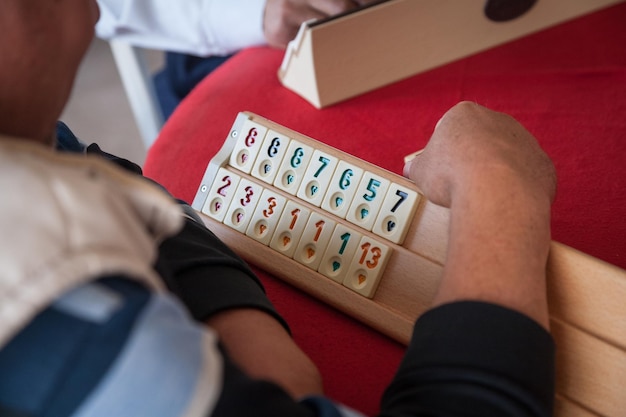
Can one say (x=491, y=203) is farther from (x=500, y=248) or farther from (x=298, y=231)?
(x=298, y=231)

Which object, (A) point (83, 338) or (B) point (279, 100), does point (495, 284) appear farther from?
(B) point (279, 100)

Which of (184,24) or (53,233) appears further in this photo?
(184,24)

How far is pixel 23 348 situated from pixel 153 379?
0.06 meters

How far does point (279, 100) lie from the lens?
2.43 ft

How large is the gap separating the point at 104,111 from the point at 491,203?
1.63m

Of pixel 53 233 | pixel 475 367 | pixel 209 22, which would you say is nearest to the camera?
pixel 53 233

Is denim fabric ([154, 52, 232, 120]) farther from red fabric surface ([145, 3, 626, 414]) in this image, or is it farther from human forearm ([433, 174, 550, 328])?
human forearm ([433, 174, 550, 328])

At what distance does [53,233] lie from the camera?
0.27 metres

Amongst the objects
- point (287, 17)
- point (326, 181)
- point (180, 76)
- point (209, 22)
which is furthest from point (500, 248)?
point (180, 76)

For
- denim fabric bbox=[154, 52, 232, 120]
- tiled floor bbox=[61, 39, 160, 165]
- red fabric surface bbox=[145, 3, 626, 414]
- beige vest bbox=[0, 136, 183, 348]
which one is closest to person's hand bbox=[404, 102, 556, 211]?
red fabric surface bbox=[145, 3, 626, 414]

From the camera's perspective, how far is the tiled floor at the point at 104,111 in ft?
5.76

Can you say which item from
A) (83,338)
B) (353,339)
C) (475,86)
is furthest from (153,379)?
(475,86)

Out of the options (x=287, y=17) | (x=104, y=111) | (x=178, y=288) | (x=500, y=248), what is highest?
(x=287, y=17)

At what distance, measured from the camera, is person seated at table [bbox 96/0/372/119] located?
0.83 metres
